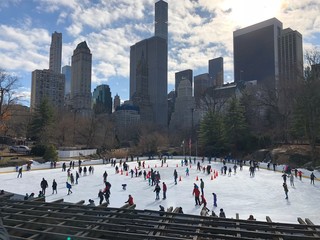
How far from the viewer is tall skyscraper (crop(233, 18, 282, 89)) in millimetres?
174625

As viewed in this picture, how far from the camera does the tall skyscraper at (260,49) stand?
17462cm

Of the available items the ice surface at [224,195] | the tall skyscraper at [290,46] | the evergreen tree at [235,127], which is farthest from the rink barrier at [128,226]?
the tall skyscraper at [290,46]

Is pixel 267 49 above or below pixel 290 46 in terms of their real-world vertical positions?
above

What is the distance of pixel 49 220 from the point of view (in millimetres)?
7180

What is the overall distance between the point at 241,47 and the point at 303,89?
164242mm

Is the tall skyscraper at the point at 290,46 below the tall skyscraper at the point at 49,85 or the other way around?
the other way around

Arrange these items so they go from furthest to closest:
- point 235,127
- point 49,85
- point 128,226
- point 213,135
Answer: point 49,85
point 213,135
point 235,127
point 128,226

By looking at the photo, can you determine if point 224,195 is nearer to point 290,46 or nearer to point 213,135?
point 213,135

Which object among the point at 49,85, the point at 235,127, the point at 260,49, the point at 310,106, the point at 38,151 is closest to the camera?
the point at 310,106

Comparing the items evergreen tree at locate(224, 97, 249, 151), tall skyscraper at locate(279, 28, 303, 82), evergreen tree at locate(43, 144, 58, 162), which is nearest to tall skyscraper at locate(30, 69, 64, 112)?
evergreen tree at locate(224, 97, 249, 151)

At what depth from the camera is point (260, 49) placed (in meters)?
185

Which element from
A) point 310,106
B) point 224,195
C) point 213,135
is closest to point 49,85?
point 213,135

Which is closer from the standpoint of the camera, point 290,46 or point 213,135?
point 213,135

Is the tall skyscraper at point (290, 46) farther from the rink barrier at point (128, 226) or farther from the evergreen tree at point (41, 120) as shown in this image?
the rink barrier at point (128, 226)
